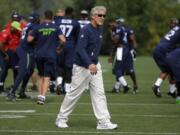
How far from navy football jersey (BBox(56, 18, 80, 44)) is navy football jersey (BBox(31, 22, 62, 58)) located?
2270 mm

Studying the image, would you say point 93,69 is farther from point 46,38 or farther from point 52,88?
point 52,88

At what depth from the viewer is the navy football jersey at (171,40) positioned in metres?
16.7

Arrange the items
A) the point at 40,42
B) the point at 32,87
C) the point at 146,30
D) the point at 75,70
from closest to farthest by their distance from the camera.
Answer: the point at 75,70, the point at 40,42, the point at 32,87, the point at 146,30

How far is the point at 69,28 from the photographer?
18.6m

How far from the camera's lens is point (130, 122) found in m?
13.2

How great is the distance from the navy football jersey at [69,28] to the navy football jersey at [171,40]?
7.33ft

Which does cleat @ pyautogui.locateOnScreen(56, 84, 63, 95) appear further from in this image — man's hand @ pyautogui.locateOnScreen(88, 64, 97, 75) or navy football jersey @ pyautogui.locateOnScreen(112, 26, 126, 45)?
man's hand @ pyautogui.locateOnScreen(88, 64, 97, 75)

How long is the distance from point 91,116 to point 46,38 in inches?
109

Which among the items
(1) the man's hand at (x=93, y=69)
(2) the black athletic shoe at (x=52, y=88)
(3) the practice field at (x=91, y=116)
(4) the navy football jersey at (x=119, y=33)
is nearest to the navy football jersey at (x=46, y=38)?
(3) the practice field at (x=91, y=116)

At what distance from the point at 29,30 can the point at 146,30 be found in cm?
5917

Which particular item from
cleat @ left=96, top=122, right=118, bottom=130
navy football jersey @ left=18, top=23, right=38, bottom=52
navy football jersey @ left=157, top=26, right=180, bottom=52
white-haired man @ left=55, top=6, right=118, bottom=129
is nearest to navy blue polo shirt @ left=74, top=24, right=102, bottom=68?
white-haired man @ left=55, top=6, right=118, bottom=129

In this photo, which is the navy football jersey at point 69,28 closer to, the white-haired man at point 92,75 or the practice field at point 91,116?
the practice field at point 91,116

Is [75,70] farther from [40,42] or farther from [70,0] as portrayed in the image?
[70,0]

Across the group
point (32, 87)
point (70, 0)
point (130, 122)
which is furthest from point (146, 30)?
point (130, 122)
